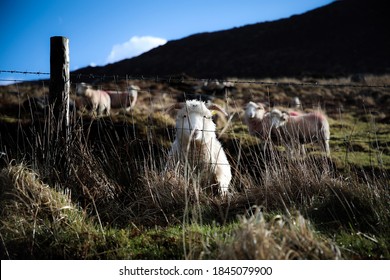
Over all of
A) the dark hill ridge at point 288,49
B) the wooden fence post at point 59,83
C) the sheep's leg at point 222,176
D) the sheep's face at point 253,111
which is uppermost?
the dark hill ridge at point 288,49

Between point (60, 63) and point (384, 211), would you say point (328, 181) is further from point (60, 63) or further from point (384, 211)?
point (60, 63)

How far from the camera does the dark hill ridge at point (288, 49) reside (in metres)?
49.5

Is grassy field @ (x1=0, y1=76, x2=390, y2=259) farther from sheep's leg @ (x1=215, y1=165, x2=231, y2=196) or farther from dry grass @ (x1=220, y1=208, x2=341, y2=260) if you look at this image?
sheep's leg @ (x1=215, y1=165, x2=231, y2=196)

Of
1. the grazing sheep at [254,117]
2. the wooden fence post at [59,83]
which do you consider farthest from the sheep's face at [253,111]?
the wooden fence post at [59,83]

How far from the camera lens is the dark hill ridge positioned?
162ft

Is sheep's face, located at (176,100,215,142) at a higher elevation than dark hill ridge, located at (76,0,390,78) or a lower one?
lower

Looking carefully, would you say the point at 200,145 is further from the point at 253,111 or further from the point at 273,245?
the point at 253,111

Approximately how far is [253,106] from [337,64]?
137 ft

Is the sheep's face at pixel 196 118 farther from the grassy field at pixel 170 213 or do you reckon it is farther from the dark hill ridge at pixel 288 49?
the dark hill ridge at pixel 288 49

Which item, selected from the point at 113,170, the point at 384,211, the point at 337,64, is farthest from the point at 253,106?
the point at 337,64

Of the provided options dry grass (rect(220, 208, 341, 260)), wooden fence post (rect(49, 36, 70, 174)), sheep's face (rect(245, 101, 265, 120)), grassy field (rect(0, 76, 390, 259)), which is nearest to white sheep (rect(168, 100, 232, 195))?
grassy field (rect(0, 76, 390, 259))

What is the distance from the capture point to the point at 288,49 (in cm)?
5859

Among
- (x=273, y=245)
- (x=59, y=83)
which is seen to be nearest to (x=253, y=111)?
(x=59, y=83)
